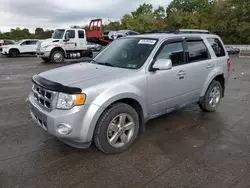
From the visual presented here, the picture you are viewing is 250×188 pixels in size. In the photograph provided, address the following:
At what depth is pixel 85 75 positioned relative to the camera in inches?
123

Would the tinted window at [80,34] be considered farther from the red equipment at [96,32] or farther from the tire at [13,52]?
the tire at [13,52]

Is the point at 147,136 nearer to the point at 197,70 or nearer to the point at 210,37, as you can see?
the point at 197,70

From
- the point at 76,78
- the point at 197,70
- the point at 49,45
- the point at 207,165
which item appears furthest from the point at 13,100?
the point at 49,45

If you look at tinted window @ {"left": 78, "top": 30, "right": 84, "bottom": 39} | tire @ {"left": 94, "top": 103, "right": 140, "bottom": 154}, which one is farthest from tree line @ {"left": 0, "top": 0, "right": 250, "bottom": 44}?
tire @ {"left": 94, "top": 103, "right": 140, "bottom": 154}

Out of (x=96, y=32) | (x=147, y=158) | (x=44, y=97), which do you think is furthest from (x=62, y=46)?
(x=147, y=158)

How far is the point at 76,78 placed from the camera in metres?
2.99

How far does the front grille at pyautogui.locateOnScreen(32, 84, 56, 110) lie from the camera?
278 cm

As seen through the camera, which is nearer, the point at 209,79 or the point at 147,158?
the point at 147,158

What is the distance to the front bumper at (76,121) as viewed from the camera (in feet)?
8.75

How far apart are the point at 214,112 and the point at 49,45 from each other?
40.5ft

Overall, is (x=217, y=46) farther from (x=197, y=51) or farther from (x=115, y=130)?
(x=115, y=130)

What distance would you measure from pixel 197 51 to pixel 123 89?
80.8 inches

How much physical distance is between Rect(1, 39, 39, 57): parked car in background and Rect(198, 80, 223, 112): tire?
19.1 metres

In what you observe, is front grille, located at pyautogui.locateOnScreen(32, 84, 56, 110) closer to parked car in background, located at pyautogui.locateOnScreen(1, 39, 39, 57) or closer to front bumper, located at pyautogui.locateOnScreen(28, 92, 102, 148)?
front bumper, located at pyautogui.locateOnScreen(28, 92, 102, 148)
